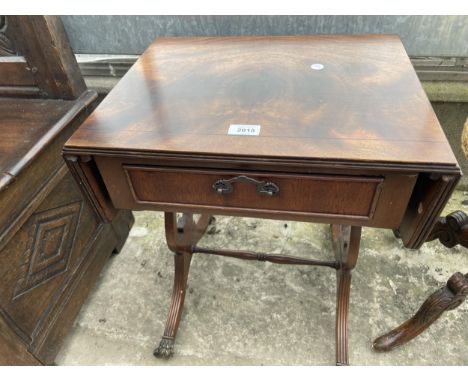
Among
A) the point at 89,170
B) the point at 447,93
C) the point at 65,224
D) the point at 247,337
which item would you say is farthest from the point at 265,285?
the point at 447,93

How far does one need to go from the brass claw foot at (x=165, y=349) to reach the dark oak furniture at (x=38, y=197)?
13.6 inches

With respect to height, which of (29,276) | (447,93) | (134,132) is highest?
(134,132)

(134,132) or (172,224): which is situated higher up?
(134,132)

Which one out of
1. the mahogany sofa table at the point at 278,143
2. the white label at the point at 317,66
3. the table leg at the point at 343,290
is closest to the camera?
the mahogany sofa table at the point at 278,143

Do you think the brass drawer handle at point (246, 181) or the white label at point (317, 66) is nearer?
the brass drawer handle at point (246, 181)

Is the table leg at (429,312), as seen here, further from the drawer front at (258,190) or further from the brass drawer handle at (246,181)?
the brass drawer handle at (246,181)

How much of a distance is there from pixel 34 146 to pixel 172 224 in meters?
0.47

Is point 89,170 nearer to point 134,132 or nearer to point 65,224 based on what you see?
point 134,132

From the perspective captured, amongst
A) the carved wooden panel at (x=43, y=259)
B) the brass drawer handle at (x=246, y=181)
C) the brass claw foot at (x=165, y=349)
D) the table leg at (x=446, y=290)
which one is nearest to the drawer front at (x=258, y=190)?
the brass drawer handle at (x=246, y=181)

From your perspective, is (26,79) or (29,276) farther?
(26,79)

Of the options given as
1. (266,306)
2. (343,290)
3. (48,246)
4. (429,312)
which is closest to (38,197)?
(48,246)

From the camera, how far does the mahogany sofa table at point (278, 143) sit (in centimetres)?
68

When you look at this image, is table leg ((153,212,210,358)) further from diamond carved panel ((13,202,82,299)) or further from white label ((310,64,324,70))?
white label ((310,64,324,70))

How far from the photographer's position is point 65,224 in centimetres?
122
